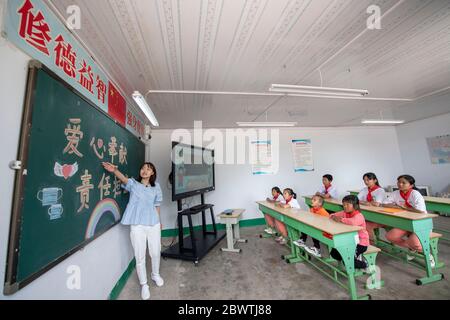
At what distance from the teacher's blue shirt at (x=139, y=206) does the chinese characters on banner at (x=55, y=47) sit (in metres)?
0.93

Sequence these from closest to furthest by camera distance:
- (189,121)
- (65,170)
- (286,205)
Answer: (65,170) → (286,205) → (189,121)

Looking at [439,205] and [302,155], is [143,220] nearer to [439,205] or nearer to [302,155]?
[439,205]

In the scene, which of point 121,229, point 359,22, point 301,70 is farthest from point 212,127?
point 359,22

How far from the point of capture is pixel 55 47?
1.22 meters

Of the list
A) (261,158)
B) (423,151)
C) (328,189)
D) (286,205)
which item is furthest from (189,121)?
(423,151)

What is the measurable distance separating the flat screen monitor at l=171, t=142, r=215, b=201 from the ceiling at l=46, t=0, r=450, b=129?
89 cm

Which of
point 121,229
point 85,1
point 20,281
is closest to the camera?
point 20,281

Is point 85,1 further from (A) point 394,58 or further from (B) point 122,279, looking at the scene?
(A) point 394,58

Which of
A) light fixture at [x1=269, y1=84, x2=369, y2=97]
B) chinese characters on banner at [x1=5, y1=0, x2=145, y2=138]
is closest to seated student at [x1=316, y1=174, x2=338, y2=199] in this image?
light fixture at [x1=269, y1=84, x2=369, y2=97]

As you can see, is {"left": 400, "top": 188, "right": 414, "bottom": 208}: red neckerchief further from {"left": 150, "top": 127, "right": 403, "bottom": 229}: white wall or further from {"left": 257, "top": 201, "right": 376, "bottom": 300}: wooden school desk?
{"left": 150, "top": 127, "right": 403, "bottom": 229}: white wall

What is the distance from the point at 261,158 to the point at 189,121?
2.20 metres

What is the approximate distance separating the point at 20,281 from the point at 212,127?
410 centimetres
